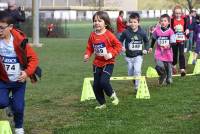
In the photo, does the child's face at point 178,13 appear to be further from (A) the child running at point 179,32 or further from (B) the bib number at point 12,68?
(B) the bib number at point 12,68

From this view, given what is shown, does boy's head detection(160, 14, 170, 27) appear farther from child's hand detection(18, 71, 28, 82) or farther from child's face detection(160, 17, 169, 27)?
child's hand detection(18, 71, 28, 82)

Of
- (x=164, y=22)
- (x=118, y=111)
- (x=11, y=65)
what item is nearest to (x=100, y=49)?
(x=118, y=111)

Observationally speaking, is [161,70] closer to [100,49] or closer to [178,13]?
[178,13]

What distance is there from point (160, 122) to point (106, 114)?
111 centimetres

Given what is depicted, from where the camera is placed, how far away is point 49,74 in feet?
54.6

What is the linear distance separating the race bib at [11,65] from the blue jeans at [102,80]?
112 inches

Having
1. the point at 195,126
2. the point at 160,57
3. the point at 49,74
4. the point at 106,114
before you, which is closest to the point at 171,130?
the point at 195,126

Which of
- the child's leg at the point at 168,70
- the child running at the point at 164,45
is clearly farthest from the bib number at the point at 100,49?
the child's leg at the point at 168,70

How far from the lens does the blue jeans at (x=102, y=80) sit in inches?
382

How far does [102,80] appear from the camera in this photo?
9680 mm

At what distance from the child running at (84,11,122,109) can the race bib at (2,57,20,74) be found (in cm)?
256

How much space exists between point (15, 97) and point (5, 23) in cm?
103

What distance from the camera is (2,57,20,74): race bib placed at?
7.00m

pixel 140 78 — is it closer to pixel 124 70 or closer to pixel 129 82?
pixel 129 82
